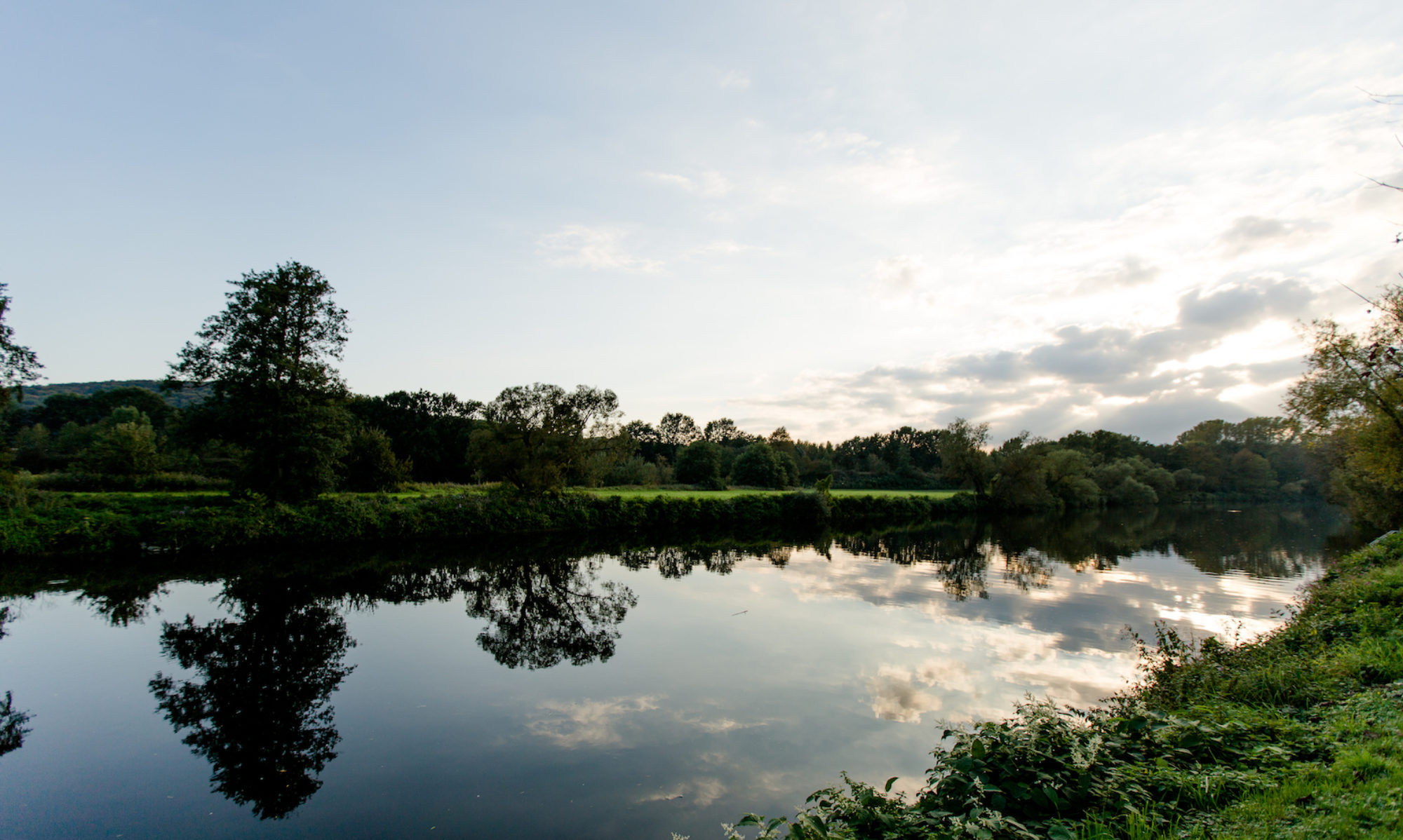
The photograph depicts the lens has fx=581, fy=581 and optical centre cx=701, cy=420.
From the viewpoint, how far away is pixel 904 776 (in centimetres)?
616

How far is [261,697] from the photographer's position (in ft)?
27.2

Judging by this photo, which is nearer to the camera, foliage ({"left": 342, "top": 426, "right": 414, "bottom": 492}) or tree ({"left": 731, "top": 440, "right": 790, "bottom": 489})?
foliage ({"left": 342, "top": 426, "right": 414, "bottom": 492})

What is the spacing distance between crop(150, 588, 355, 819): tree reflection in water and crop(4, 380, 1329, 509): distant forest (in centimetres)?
1297

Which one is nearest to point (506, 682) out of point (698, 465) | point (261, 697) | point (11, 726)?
point (261, 697)

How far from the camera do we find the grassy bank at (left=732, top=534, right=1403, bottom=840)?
11.4 ft

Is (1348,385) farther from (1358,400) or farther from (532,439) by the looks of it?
(532,439)

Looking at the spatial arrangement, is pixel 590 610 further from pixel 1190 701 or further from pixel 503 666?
pixel 1190 701

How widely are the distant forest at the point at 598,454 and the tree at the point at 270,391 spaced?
0.80m

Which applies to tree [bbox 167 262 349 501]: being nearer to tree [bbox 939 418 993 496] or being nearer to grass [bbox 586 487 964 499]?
grass [bbox 586 487 964 499]

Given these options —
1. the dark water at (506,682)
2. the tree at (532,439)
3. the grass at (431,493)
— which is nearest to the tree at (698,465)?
the grass at (431,493)

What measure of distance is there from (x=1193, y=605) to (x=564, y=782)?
52.7ft

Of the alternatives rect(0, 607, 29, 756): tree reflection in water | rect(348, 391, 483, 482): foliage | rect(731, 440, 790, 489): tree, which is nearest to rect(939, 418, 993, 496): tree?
rect(731, 440, 790, 489): tree

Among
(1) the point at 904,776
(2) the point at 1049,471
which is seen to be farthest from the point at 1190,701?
Answer: (2) the point at 1049,471

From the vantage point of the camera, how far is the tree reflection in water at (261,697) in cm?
616
